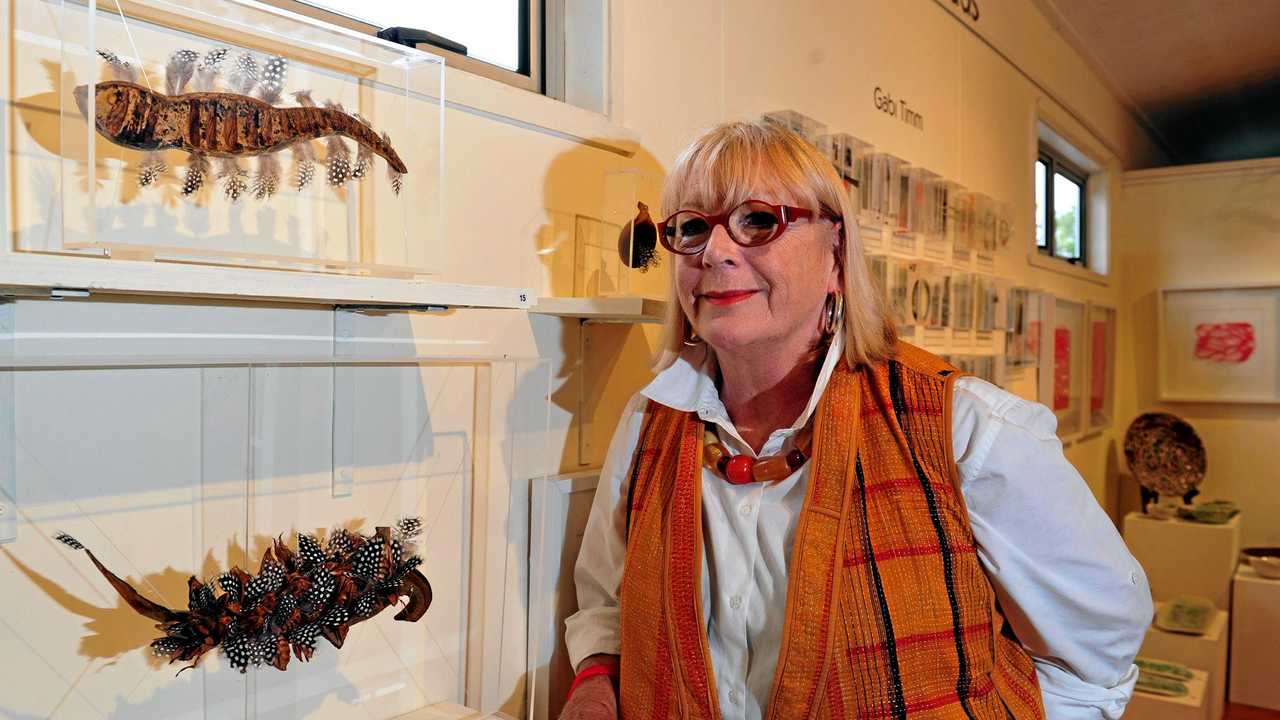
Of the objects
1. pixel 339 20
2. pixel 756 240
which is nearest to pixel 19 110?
pixel 339 20

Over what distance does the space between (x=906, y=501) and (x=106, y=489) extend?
0.90 meters

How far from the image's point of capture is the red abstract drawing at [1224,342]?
5262 millimetres

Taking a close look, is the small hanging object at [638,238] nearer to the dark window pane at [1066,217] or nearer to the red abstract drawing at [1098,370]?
the dark window pane at [1066,217]

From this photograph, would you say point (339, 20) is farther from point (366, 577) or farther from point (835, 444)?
point (835, 444)

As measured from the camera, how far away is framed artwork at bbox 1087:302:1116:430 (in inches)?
195

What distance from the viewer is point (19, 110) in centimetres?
92

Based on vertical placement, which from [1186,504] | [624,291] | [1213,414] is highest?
[624,291]

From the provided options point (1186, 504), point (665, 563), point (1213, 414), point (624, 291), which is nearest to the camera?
point (665, 563)

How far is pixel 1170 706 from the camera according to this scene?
291 cm

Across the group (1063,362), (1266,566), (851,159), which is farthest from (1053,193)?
(851,159)

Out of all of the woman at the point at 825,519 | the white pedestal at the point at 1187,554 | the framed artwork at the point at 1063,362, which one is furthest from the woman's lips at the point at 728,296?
the white pedestal at the point at 1187,554

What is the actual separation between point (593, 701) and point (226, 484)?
2.14 ft

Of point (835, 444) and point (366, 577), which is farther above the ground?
point (835, 444)

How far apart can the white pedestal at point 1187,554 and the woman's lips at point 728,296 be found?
3.62m
